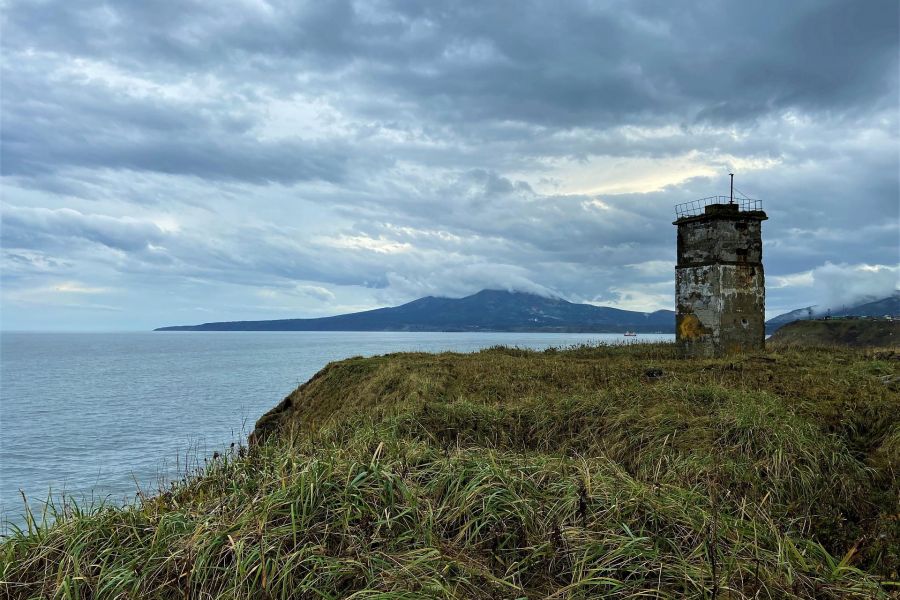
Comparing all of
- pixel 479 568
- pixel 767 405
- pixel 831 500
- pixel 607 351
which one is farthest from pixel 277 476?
pixel 607 351

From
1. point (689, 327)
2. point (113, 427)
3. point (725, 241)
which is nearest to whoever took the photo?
point (725, 241)

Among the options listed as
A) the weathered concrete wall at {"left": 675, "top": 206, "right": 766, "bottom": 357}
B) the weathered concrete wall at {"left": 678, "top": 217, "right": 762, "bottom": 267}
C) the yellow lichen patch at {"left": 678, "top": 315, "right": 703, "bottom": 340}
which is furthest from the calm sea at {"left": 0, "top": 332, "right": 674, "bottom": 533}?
the weathered concrete wall at {"left": 678, "top": 217, "right": 762, "bottom": 267}

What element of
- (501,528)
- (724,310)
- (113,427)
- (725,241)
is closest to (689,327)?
(724,310)

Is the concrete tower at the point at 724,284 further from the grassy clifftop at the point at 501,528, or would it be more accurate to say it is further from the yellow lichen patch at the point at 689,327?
the grassy clifftop at the point at 501,528

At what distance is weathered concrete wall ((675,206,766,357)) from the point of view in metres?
25.0

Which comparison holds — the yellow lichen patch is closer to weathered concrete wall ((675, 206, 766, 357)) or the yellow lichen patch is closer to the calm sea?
weathered concrete wall ((675, 206, 766, 357))

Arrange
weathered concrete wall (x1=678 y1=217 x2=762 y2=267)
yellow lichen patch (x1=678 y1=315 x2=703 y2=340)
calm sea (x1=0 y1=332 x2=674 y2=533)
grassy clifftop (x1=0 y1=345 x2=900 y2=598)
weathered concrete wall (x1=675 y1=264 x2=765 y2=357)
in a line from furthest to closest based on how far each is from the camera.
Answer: yellow lichen patch (x1=678 y1=315 x2=703 y2=340) < weathered concrete wall (x1=678 y1=217 x2=762 y2=267) < weathered concrete wall (x1=675 y1=264 x2=765 y2=357) < calm sea (x1=0 y1=332 x2=674 y2=533) < grassy clifftop (x1=0 y1=345 x2=900 y2=598)

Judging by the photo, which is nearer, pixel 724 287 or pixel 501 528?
pixel 501 528

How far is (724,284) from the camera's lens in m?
25.0

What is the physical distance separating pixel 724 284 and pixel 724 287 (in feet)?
0.44

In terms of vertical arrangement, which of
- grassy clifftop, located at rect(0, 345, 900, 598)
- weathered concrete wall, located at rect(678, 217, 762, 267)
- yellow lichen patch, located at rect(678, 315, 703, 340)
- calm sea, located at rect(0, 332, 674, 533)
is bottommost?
calm sea, located at rect(0, 332, 674, 533)

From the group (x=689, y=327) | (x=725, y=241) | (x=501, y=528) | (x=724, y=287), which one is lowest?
(x=501, y=528)

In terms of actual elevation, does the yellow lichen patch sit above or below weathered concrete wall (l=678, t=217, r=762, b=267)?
below

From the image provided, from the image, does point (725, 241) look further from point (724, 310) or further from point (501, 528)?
point (501, 528)
